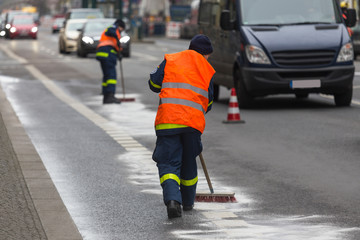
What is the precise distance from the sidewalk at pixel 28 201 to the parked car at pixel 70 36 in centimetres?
3207

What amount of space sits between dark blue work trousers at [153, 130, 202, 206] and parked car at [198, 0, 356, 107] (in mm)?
9427

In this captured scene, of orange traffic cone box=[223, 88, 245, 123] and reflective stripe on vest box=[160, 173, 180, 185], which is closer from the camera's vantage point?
reflective stripe on vest box=[160, 173, 180, 185]

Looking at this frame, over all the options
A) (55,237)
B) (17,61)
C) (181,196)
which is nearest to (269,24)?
(181,196)

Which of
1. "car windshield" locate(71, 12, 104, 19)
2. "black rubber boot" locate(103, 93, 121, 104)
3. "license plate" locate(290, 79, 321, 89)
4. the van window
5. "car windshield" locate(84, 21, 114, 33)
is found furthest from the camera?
"car windshield" locate(71, 12, 104, 19)

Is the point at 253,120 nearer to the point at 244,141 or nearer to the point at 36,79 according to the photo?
the point at 244,141

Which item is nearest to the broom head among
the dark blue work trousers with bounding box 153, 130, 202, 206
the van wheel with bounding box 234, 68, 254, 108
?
the dark blue work trousers with bounding box 153, 130, 202, 206

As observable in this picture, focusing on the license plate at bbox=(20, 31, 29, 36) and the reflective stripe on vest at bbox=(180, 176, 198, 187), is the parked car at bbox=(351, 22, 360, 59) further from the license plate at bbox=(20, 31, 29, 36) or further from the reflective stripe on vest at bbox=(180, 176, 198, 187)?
the license plate at bbox=(20, 31, 29, 36)

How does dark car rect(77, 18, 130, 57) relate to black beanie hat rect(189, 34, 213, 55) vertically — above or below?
below

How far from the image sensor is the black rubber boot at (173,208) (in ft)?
25.1

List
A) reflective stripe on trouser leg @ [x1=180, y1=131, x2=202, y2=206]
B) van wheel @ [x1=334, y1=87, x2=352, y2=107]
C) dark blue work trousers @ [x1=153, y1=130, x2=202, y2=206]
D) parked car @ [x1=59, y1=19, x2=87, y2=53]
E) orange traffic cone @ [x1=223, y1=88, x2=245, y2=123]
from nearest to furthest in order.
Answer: dark blue work trousers @ [x1=153, y1=130, x2=202, y2=206] → reflective stripe on trouser leg @ [x1=180, y1=131, x2=202, y2=206] → orange traffic cone @ [x1=223, y1=88, x2=245, y2=123] → van wheel @ [x1=334, y1=87, x2=352, y2=107] → parked car @ [x1=59, y1=19, x2=87, y2=53]

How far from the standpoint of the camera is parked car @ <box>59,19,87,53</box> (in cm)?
4403

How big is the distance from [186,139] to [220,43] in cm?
1151

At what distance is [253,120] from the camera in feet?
51.8

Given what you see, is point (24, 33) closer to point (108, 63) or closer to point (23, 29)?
point (23, 29)
